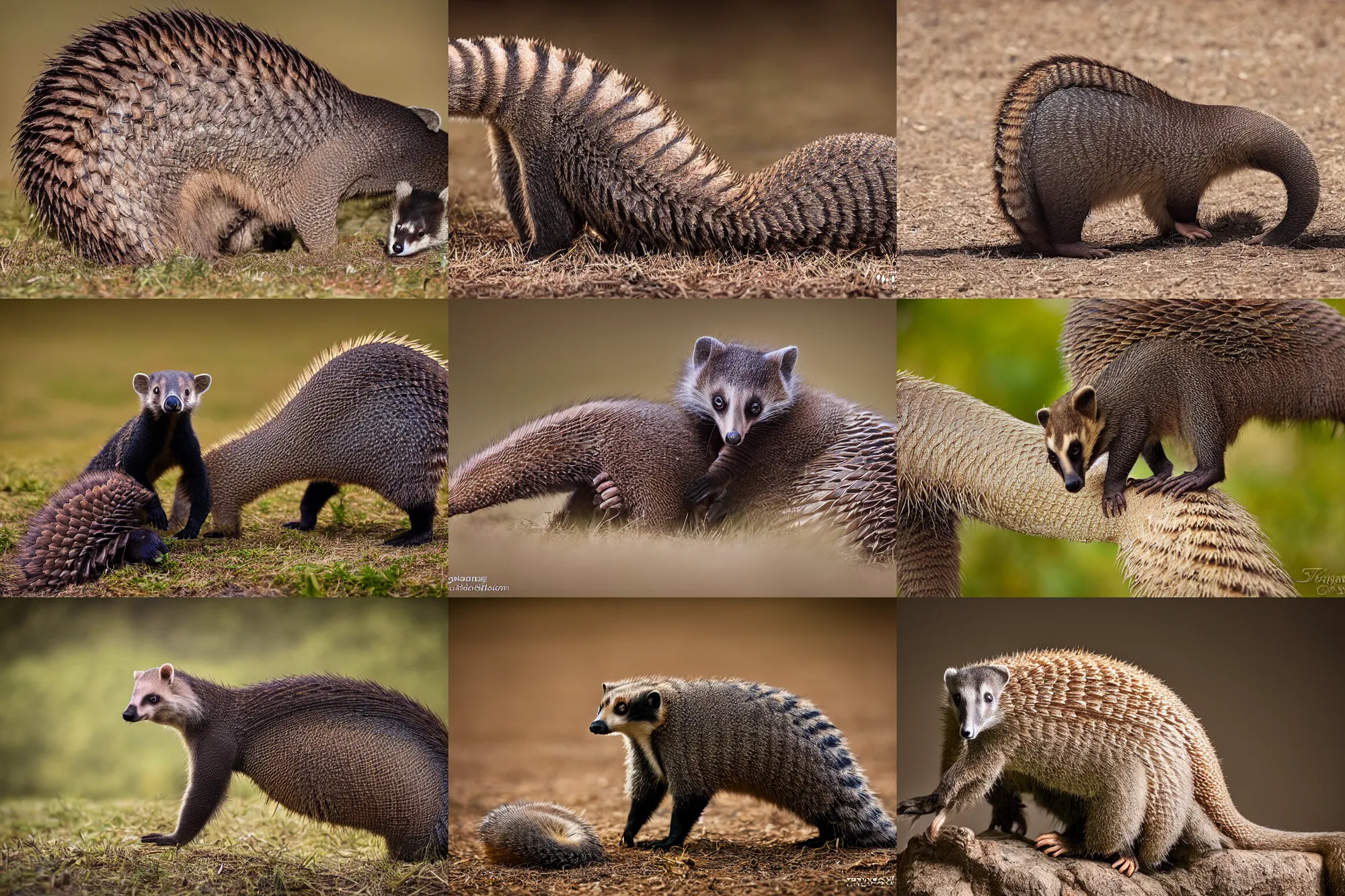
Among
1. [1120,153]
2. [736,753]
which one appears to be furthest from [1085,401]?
[736,753]

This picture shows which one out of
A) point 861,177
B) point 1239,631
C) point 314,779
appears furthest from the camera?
point 1239,631

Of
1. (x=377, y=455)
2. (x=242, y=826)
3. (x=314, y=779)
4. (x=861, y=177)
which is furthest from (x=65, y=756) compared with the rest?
(x=861, y=177)

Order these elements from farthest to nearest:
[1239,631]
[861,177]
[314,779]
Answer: [1239,631], [861,177], [314,779]

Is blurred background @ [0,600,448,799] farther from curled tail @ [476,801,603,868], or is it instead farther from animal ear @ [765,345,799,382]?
animal ear @ [765,345,799,382]

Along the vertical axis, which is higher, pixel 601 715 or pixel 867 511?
pixel 867 511

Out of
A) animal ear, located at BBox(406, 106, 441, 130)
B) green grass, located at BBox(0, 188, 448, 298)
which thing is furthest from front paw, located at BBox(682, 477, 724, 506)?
animal ear, located at BBox(406, 106, 441, 130)

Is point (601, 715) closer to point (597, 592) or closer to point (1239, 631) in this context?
point (597, 592)
